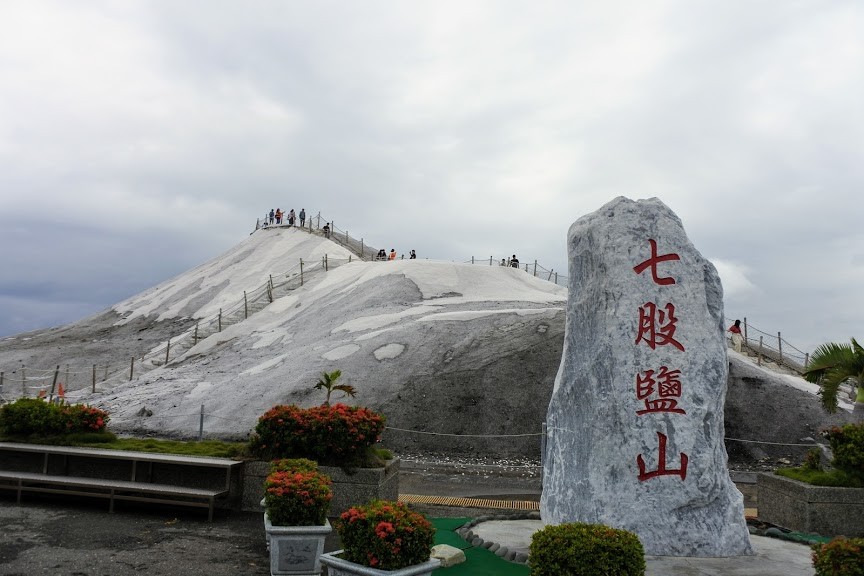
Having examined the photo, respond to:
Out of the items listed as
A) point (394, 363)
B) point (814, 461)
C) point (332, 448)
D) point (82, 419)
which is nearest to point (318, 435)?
point (332, 448)

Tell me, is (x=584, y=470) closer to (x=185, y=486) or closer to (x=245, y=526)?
(x=245, y=526)

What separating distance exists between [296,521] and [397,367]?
659 inches

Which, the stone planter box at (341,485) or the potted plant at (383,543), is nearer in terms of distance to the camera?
the potted plant at (383,543)

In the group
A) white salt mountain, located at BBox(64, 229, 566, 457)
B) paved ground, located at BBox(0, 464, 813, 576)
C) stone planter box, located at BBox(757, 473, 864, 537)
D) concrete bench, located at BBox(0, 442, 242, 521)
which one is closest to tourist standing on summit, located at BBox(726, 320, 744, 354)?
white salt mountain, located at BBox(64, 229, 566, 457)

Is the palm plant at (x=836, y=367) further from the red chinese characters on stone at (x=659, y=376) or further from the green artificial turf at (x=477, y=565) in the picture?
the green artificial turf at (x=477, y=565)

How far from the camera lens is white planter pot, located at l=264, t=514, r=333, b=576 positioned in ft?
30.3

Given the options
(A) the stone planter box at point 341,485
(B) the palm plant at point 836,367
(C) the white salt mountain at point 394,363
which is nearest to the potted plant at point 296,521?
(A) the stone planter box at point 341,485

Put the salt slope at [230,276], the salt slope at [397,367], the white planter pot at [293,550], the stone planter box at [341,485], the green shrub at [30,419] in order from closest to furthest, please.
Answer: the white planter pot at [293,550] < the stone planter box at [341,485] < the green shrub at [30,419] < the salt slope at [397,367] < the salt slope at [230,276]

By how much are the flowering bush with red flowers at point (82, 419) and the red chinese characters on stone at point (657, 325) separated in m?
11.2

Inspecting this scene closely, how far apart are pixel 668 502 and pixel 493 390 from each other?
14.6 metres

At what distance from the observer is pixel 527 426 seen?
23938 mm

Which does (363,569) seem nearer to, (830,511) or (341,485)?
(341,485)

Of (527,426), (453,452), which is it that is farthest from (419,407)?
(527,426)

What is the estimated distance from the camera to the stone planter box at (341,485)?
12.8 m
